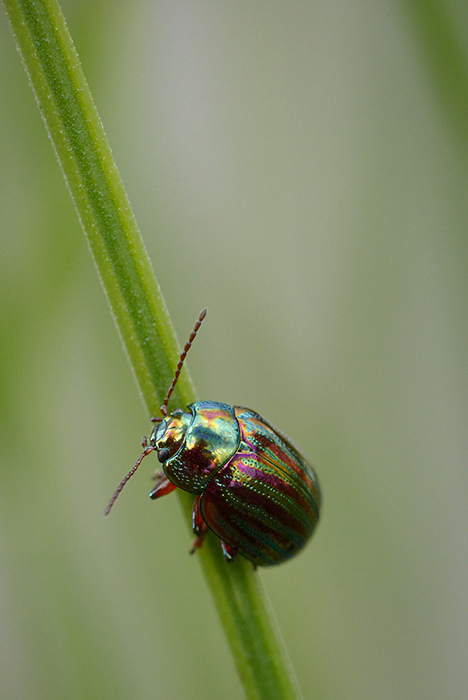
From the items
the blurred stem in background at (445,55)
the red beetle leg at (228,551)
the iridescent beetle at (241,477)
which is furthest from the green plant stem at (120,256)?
the blurred stem in background at (445,55)

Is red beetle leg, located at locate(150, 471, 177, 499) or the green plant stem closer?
the green plant stem

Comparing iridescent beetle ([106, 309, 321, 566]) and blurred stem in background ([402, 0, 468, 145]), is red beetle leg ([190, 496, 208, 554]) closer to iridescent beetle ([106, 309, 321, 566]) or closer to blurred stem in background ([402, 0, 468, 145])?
iridescent beetle ([106, 309, 321, 566])

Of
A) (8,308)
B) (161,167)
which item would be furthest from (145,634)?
(161,167)

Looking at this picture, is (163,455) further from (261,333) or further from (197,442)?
(261,333)

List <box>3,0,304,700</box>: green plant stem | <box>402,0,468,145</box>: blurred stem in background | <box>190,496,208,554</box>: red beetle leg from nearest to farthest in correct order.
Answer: <box>3,0,304,700</box>: green plant stem < <box>190,496,208,554</box>: red beetle leg < <box>402,0,468,145</box>: blurred stem in background

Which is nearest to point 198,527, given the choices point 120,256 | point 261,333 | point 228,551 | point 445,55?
point 228,551

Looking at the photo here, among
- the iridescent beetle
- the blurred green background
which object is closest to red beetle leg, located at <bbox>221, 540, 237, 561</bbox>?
the iridescent beetle
